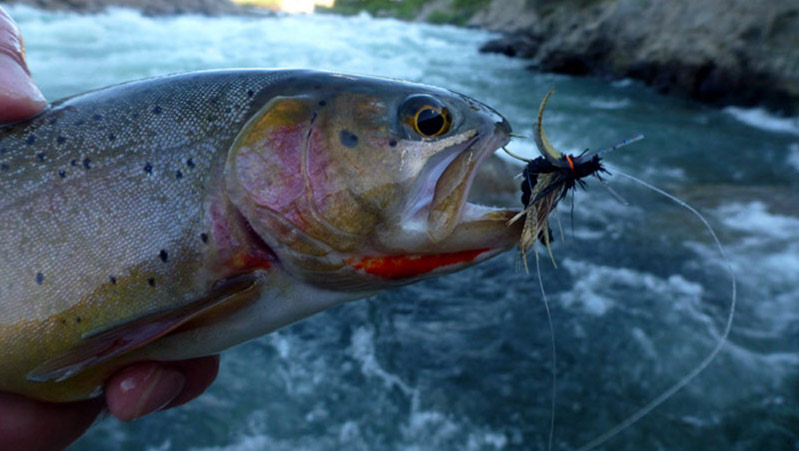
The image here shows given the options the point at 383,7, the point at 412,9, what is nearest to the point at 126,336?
the point at 412,9

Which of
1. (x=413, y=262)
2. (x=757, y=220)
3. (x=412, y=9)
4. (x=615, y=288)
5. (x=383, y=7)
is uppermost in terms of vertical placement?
(x=413, y=262)

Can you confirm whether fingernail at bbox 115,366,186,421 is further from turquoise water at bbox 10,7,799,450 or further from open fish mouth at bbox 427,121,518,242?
turquoise water at bbox 10,7,799,450

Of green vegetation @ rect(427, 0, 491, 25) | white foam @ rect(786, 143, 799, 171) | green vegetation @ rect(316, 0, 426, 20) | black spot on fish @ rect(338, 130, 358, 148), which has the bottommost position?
green vegetation @ rect(316, 0, 426, 20)

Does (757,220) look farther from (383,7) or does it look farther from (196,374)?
(383,7)

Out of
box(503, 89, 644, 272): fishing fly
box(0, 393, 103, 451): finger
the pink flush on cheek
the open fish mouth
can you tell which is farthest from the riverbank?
box(0, 393, 103, 451): finger

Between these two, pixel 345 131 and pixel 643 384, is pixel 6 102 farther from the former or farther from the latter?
pixel 643 384

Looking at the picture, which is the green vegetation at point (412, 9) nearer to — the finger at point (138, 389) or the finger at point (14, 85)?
the finger at point (14, 85)
